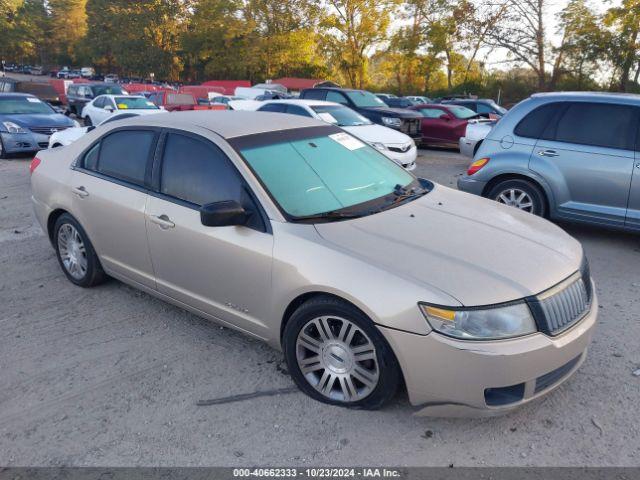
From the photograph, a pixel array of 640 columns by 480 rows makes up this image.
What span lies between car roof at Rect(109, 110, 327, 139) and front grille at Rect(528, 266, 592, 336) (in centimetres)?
217

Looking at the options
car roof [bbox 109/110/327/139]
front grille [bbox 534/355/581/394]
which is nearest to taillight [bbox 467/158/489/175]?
car roof [bbox 109/110/327/139]

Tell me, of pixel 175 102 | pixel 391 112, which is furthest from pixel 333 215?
pixel 175 102

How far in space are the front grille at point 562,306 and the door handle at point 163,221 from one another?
2.35 meters

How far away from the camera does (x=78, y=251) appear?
4.52 metres

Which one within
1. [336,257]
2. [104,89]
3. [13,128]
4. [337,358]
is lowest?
[337,358]

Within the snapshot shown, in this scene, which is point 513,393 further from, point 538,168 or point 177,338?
point 538,168

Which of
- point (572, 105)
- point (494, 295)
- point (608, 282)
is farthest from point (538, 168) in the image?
point (494, 295)

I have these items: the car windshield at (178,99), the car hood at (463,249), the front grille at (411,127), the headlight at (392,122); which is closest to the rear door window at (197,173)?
the car hood at (463,249)

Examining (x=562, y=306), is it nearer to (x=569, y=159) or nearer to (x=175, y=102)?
(x=569, y=159)

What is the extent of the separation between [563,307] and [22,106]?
13036 millimetres

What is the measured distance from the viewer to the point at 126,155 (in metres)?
4.02

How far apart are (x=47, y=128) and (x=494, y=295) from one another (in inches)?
461

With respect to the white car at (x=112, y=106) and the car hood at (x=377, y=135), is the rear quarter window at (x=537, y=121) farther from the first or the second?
the white car at (x=112, y=106)

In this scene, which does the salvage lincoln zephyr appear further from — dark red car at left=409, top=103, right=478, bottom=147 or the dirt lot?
dark red car at left=409, top=103, right=478, bottom=147
